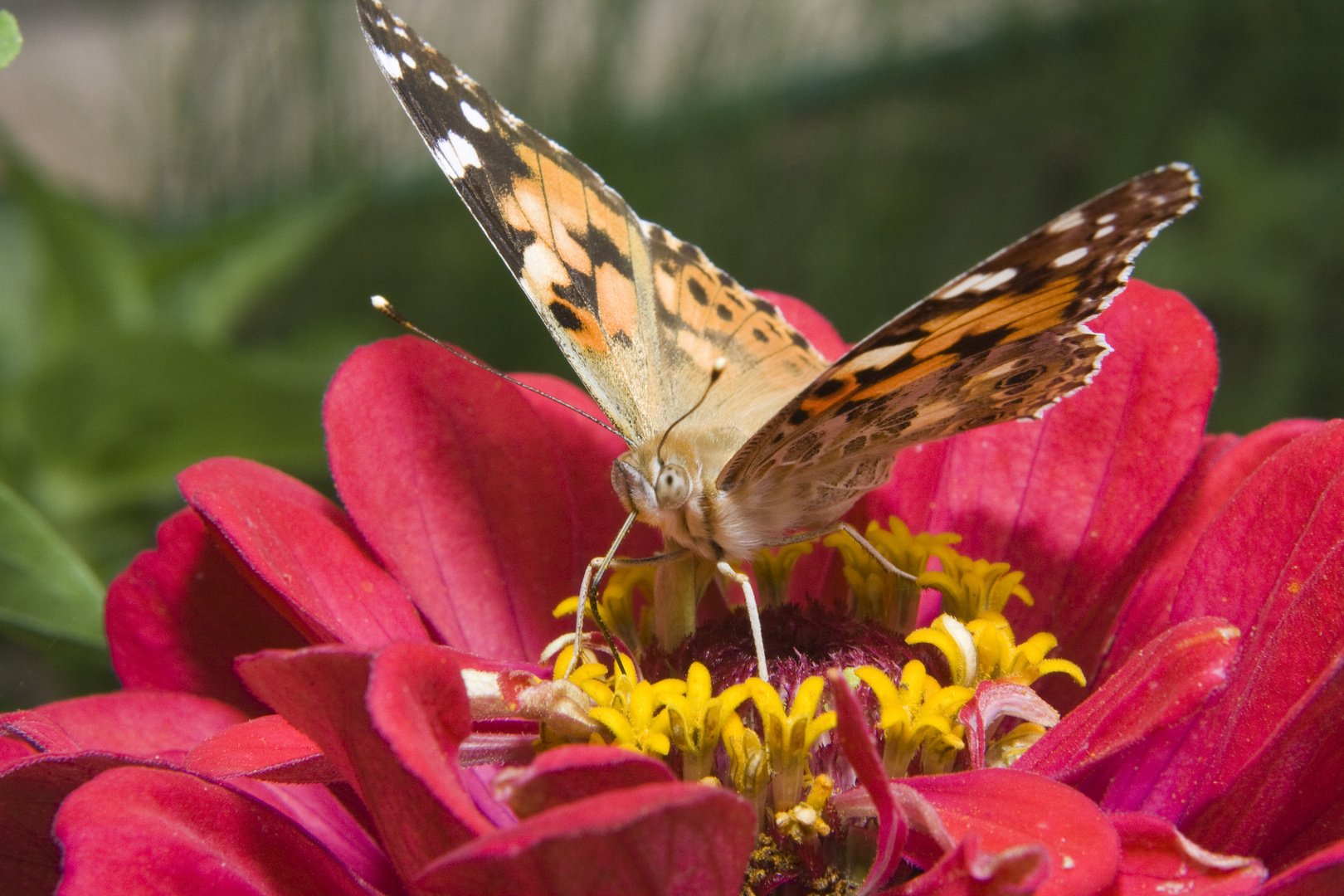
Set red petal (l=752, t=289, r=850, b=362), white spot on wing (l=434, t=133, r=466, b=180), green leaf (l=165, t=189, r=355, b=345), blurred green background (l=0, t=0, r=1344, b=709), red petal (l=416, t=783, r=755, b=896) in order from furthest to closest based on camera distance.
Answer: green leaf (l=165, t=189, r=355, b=345) → blurred green background (l=0, t=0, r=1344, b=709) → red petal (l=752, t=289, r=850, b=362) → white spot on wing (l=434, t=133, r=466, b=180) → red petal (l=416, t=783, r=755, b=896)

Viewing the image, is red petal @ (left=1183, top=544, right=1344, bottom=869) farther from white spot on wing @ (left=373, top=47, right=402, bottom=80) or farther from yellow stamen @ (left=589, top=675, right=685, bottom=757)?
white spot on wing @ (left=373, top=47, right=402, bottom=80)

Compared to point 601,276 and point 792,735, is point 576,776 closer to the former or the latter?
point 792,735

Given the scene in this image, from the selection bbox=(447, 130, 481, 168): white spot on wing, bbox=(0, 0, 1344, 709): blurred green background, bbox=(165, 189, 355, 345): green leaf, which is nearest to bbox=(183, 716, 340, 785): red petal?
bbox=(447, 130, 481, 168): white spot on wing

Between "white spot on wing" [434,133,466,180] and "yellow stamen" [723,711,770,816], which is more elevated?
"white spot on wing" [434,133,466,180]

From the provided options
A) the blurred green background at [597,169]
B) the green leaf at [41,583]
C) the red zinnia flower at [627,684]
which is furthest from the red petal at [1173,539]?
the blurred green background at [597,169]

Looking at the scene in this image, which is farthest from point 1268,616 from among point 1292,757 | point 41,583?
point 41,583

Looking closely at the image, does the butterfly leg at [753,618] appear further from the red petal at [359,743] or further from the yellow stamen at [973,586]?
the red petal at [359,743]

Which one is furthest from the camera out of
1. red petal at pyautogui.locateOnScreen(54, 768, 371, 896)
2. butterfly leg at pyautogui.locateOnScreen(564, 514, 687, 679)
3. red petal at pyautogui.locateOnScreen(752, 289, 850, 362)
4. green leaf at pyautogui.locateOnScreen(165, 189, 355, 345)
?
green leaf at pyautogui.locateOnScreen(165, 189, 355, 345)
